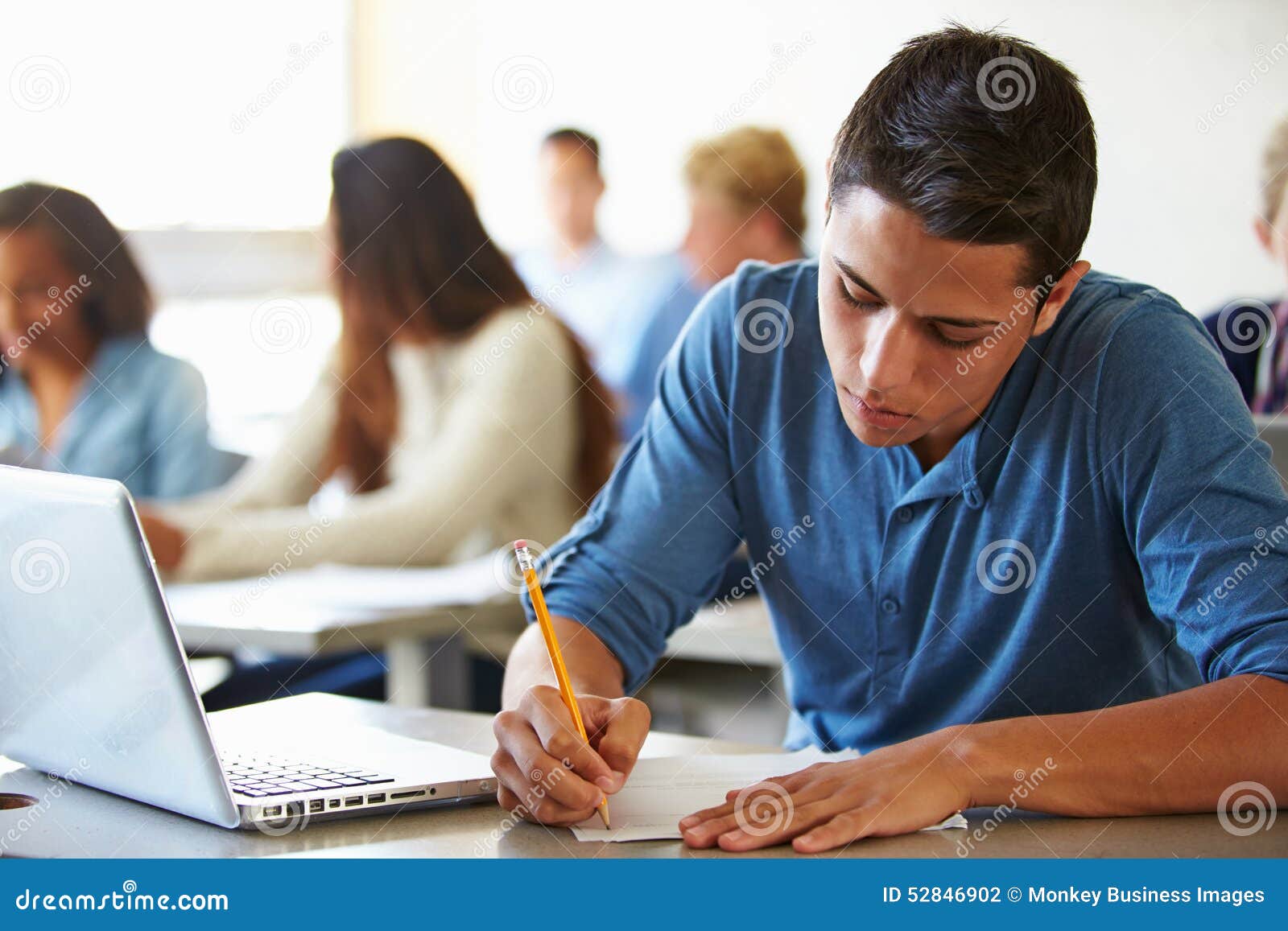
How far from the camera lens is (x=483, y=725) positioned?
1.41 metres

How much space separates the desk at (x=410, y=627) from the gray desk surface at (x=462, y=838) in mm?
1048

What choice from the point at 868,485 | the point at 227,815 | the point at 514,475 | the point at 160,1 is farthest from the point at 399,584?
the point at 160,1

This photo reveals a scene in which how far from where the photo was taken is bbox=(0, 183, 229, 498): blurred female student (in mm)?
3066

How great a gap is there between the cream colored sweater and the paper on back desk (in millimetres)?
1555

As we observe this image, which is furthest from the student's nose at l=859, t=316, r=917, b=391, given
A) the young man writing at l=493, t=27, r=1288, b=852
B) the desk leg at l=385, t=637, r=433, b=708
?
the desk leg at l=385, t=637, r=433, b=708

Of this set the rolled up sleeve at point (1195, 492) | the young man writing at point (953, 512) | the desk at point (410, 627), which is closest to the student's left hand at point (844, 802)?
the young man writing at point (953, 512)

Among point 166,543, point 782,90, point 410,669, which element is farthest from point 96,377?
point 782,90

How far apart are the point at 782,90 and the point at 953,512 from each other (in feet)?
14.0

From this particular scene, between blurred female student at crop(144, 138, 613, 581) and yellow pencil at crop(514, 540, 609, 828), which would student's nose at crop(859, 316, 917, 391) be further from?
blurred female student at crop(144, 138, 613, 581)

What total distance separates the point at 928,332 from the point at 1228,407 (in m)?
0.27

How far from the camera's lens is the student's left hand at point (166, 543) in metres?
2.58

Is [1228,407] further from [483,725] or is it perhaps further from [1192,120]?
[1192,120]

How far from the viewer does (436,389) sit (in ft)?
9.50
